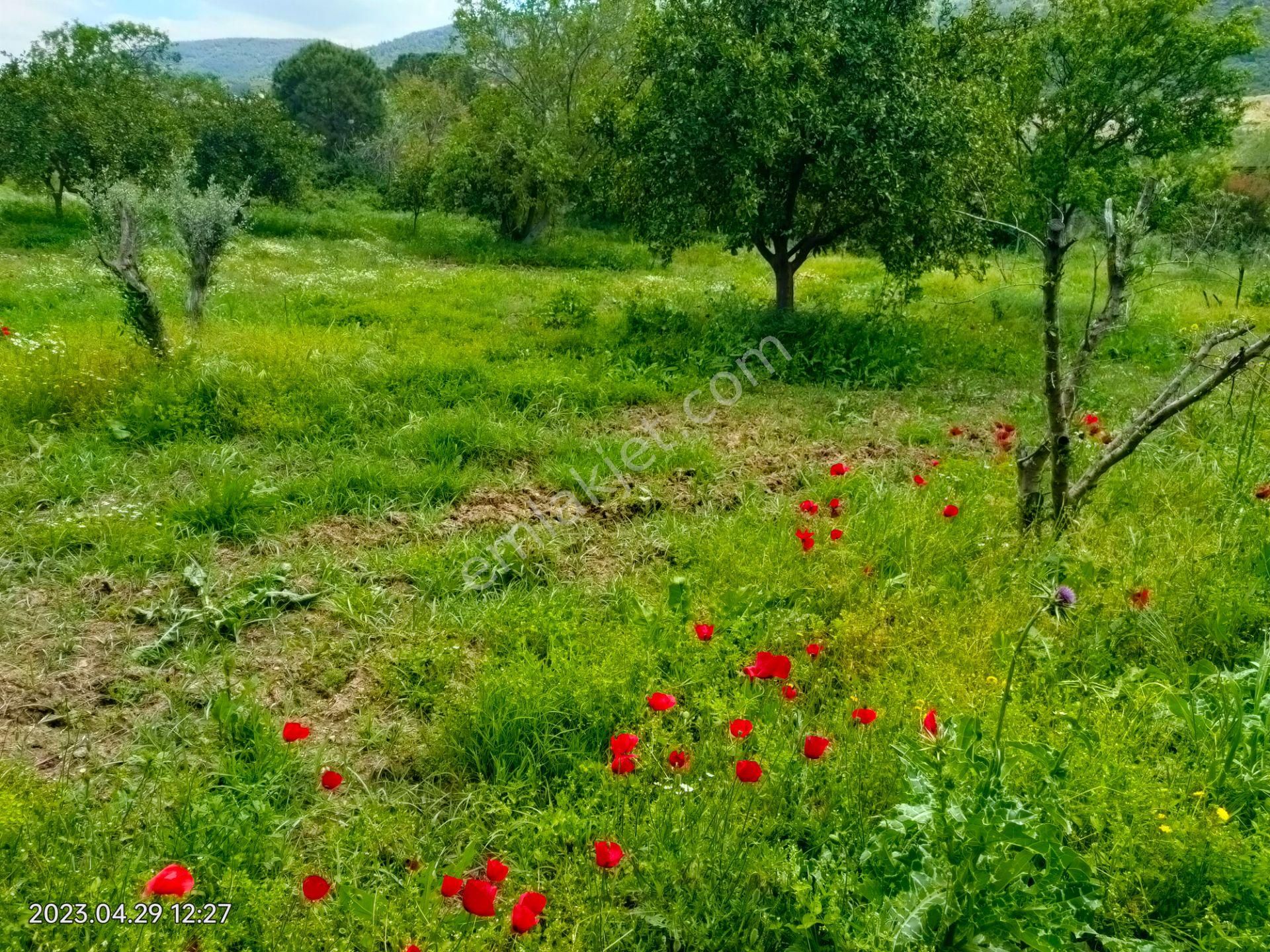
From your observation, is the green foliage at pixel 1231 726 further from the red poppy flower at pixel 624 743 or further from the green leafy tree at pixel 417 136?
the green leafy tree at pixel 417 136

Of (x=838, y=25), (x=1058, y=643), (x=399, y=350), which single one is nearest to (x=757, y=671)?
(x=1058, y=643)

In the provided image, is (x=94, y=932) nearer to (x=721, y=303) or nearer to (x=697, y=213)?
(x=697, y=213)

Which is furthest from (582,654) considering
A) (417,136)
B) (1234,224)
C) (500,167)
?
(417,136)

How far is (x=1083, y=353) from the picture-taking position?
169 inches

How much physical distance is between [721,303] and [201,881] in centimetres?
992

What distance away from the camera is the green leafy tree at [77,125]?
65.2 feet

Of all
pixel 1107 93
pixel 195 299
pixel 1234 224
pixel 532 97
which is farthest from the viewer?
pixel 532 97

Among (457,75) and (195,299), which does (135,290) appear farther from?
(457,75)

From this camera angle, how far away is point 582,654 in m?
3.72

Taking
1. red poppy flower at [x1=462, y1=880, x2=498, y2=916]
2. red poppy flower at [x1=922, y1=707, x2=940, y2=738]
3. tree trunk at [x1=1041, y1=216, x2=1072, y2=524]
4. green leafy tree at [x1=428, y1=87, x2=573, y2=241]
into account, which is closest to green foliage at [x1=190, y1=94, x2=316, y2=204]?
green leafy tree at [x1=428, y1=87, x2=573, y2=241]

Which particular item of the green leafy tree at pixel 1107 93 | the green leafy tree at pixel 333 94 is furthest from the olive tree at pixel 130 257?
the green leafy tree at pixel 333 94

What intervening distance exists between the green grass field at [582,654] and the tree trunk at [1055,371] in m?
0.33

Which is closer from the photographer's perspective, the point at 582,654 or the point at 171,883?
the point at 171,883

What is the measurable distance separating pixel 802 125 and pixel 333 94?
45.9 metres
